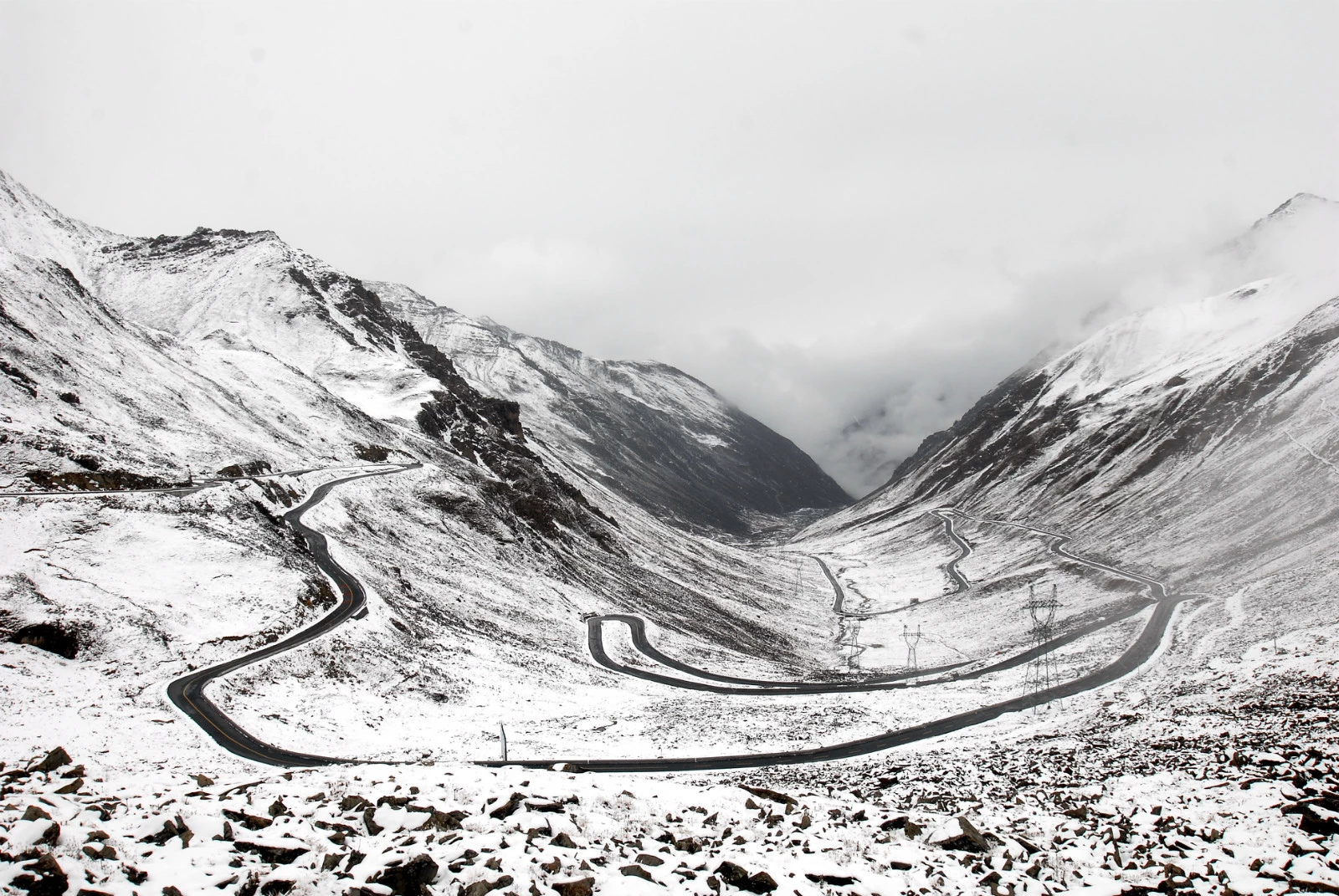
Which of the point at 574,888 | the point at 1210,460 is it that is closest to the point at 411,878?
the point at 574,888

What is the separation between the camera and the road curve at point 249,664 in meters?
27.8

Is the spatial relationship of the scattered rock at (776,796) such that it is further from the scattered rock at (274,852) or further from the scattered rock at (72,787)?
the scattered rock at (72,787)

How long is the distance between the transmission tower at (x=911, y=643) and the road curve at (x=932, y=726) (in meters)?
8.14

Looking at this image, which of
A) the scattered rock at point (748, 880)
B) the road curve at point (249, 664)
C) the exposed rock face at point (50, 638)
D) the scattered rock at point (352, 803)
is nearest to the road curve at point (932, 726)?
the road curve at point (249, 664)

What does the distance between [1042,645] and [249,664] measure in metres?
70.5

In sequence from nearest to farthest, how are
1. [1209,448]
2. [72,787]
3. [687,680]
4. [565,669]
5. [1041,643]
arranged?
[72,787] < [565,669] < [687,680] < [1041,643] < [1209,448]

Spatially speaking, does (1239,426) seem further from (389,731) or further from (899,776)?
(389,731)

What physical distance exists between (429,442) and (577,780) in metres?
106

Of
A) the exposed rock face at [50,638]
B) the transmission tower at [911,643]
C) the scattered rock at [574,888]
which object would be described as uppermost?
the transmission tower at [911,643]

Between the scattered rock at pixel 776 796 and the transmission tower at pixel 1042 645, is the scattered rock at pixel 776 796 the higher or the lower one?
the lower one

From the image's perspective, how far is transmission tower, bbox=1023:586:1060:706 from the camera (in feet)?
174

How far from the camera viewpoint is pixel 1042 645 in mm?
70062

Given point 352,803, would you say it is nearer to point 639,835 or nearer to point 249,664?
point 639,835

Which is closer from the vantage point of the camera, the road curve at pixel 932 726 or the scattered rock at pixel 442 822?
the scattered rock at pixel 442 822
